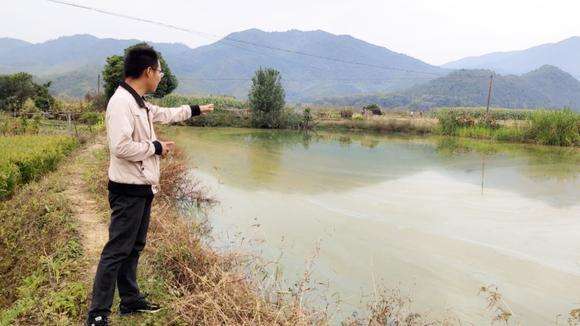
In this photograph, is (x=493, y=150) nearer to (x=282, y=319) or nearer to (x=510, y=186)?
(x=510, y=186)

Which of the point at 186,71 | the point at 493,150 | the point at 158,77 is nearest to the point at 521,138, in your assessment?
the point at 493,150

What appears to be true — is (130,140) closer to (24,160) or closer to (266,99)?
(24,160)

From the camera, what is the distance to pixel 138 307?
2615 millimetres

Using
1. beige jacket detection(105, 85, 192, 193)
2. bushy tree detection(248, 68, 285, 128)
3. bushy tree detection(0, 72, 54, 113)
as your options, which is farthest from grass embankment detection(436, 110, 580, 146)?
bushy tree detection(0, 72, 54, 113)

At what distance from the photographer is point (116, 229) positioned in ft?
7.48

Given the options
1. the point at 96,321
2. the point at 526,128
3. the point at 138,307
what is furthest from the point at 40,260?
the point at 526,128

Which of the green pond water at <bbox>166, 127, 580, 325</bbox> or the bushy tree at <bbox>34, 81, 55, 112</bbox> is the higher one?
the bushy tree at <bbox>34, 81, 55, 112</bbox>

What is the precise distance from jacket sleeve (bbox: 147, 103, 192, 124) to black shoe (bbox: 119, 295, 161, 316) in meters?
1.05

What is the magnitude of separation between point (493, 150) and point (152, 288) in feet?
48.2

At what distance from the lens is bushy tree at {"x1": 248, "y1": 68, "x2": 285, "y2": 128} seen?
22844 mm

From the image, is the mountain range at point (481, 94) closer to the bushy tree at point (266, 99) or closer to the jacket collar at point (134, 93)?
the bushy tree at point (266, 99)

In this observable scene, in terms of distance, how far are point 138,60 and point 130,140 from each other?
0.41 metres

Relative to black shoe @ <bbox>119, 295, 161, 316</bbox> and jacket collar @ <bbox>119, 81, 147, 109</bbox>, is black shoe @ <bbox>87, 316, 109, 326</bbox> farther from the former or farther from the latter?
jacket collar @ <bbox>119, 81, 147, 109</bbox>

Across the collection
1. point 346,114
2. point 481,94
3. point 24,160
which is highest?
point 481,94
